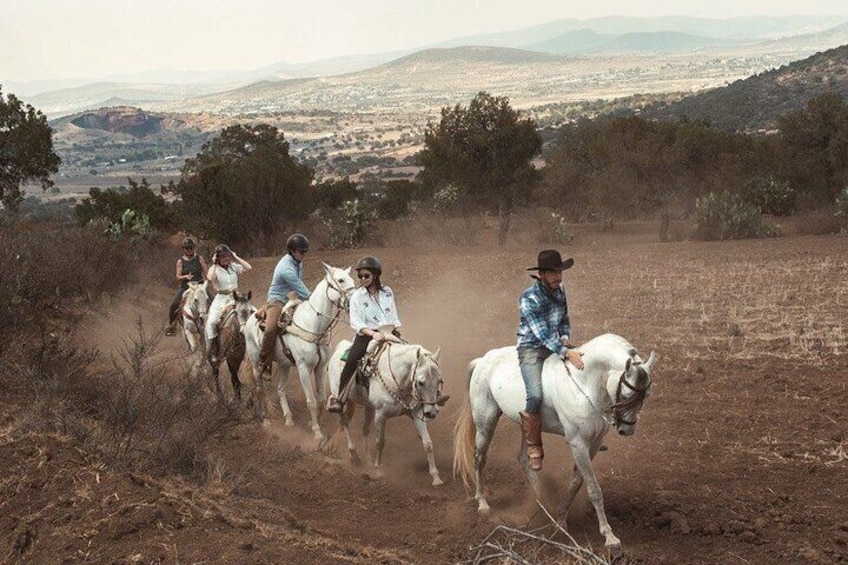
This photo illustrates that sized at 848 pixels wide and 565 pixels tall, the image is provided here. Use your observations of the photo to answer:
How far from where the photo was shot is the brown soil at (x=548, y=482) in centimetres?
754

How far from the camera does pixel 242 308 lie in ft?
47.2

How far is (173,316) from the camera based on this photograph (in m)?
16.9

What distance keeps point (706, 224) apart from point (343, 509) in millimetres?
28059

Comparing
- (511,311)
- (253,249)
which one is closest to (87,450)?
(511,311)

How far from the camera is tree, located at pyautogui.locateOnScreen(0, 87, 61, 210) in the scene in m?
30.0

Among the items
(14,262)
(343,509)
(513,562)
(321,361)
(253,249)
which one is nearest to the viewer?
(513,562)

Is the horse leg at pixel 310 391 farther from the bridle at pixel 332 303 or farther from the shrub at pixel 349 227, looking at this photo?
the shrub at pixel 349 227

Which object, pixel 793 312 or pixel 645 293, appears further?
pixel 645 293

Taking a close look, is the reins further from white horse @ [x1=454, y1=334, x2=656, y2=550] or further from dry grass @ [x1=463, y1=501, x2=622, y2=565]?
dry grass @ [x1=463, y1=501, x2=622, y2=565]

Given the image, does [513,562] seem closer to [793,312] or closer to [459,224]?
[793,312]

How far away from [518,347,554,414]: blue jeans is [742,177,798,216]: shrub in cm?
3390

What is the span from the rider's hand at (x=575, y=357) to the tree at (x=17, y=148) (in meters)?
26.0

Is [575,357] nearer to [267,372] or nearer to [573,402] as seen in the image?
[573,402]

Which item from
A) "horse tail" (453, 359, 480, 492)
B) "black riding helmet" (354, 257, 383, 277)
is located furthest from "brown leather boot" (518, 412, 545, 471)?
"black riding helmet" (354, 257, 383, 277)
